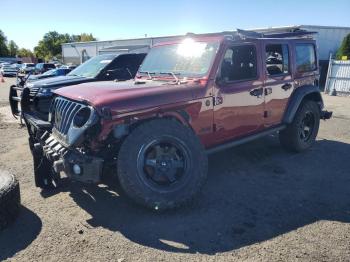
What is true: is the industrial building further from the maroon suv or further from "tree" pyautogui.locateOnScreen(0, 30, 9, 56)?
"tree" pyautogui.locateOnScreen(0, 30, 9, 56)

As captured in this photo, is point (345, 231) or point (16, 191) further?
point (16, 191)

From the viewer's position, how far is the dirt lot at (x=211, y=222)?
10.4 feet

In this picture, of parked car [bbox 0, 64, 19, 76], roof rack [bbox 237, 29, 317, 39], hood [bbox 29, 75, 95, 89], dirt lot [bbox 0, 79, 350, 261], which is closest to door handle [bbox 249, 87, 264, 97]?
roof rack [bbox 237, 29, 317, 39]

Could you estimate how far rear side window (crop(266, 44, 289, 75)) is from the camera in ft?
17.6

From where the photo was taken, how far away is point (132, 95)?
385 centimetres

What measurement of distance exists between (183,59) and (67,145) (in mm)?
2068

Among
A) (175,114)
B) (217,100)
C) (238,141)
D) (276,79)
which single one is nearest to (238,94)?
(217,100)

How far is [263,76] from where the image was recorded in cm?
518

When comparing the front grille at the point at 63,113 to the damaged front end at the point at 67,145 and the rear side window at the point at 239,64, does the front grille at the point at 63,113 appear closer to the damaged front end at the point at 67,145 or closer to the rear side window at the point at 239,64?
the damaged front end at the point at 67,145

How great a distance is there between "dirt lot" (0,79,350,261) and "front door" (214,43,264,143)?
76 cm

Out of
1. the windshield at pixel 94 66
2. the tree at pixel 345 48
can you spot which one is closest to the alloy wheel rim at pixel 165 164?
the windshield at pixel 94 66

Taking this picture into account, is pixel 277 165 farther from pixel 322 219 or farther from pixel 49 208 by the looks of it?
pixel 49 208

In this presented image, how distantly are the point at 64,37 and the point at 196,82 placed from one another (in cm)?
9857

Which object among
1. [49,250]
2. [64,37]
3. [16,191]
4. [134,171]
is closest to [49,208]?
[16,191]
